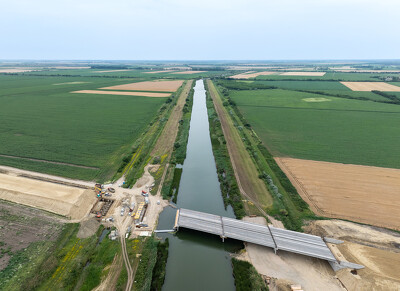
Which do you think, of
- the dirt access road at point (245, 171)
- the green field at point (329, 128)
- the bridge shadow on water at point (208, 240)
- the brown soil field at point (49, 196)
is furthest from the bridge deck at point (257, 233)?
the green field at point (329, 128)

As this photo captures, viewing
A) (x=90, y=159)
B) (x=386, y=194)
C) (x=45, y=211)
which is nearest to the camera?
(x=45, y=211)

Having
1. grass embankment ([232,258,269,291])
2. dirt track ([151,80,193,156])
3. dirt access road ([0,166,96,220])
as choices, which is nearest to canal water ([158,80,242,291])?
grass embankment ([232,258,269,291])

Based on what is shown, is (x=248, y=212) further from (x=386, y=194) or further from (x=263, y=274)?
(x=386, y=194)

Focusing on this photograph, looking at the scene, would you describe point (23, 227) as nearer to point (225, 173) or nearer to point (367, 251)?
point (225, 173)

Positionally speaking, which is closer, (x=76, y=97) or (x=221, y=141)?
(x=221, y=141)

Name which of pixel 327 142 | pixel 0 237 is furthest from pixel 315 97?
pixel 0 237

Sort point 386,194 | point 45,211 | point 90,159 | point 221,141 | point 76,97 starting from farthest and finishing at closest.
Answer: point 76,97 → point 221,141 → point 90,159 → point 386,194 → point 45,211

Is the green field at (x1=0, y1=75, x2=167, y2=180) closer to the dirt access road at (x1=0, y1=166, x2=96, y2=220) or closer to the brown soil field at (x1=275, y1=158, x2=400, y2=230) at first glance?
the dirt access road at (x1=0, y1=166, x2=96, y2=220)
